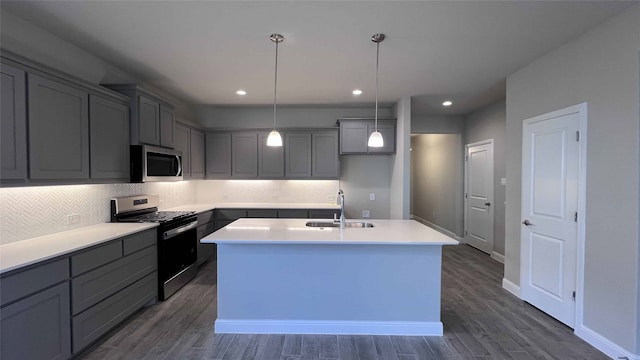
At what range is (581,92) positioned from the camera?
246cm

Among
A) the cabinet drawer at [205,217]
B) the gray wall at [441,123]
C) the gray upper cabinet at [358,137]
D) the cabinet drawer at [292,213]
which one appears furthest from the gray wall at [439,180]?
the cabinet drawer at [205,217]

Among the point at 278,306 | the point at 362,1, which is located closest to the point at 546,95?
the point at 362,1

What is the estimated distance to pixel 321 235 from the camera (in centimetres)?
241

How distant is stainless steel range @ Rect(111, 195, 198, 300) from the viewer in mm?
3051

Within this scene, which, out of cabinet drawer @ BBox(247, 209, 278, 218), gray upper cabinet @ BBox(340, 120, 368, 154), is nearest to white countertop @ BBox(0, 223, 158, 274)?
cabinet drawer @ BBox(247, 209, 278, 218)

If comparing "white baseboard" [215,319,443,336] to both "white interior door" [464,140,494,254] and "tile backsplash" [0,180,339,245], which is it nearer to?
"tile backsplash" [0,180,339,245]

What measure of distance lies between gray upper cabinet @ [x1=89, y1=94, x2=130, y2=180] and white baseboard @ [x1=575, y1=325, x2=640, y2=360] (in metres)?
4.61

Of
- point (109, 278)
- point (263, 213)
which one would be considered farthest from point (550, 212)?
point (109, 278)

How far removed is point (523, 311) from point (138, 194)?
4736 mm

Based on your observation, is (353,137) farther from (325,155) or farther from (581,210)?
(581,210)

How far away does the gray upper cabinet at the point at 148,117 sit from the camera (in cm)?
301

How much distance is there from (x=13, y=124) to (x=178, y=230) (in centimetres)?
178

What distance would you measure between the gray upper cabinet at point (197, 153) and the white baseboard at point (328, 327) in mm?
2721

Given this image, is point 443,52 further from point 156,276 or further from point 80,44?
point 156,276
